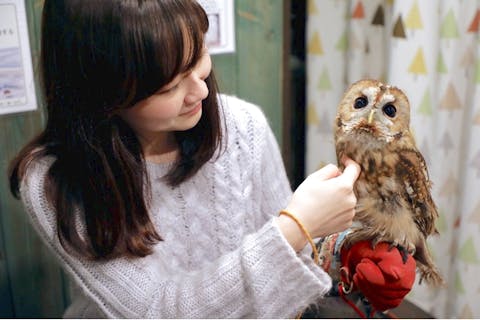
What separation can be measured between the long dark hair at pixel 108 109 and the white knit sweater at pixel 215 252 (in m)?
0.03

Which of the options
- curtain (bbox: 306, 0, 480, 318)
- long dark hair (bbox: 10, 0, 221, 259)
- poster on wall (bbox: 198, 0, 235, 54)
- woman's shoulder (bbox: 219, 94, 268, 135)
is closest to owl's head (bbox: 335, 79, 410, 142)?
curtain (bbox: 306, 0, 480, 318)

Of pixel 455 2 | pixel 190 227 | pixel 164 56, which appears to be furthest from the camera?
pixel 190 227

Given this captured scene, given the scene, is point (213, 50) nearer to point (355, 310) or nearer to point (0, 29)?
point (0, 29)

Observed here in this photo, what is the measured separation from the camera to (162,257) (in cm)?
85

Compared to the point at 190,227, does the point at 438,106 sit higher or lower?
higher

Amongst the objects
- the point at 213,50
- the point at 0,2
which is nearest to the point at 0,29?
the point at 0,2

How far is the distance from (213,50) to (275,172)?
0.35 metres

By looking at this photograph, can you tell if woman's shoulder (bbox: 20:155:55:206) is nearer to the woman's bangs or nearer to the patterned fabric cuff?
the woman's bangs

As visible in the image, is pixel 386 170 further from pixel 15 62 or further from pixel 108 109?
pixel 15 62

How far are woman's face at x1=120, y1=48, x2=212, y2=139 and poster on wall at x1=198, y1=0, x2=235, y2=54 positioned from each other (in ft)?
1.45

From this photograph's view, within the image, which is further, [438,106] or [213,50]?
[213,50]

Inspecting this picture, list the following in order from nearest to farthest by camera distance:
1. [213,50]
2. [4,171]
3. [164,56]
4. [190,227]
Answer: [164,56] < [190,227] < [4,171] < [213,50]

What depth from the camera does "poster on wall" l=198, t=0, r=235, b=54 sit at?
1138 millimetres

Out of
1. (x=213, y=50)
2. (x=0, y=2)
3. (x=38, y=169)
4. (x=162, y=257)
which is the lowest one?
(x=162, y=257)
